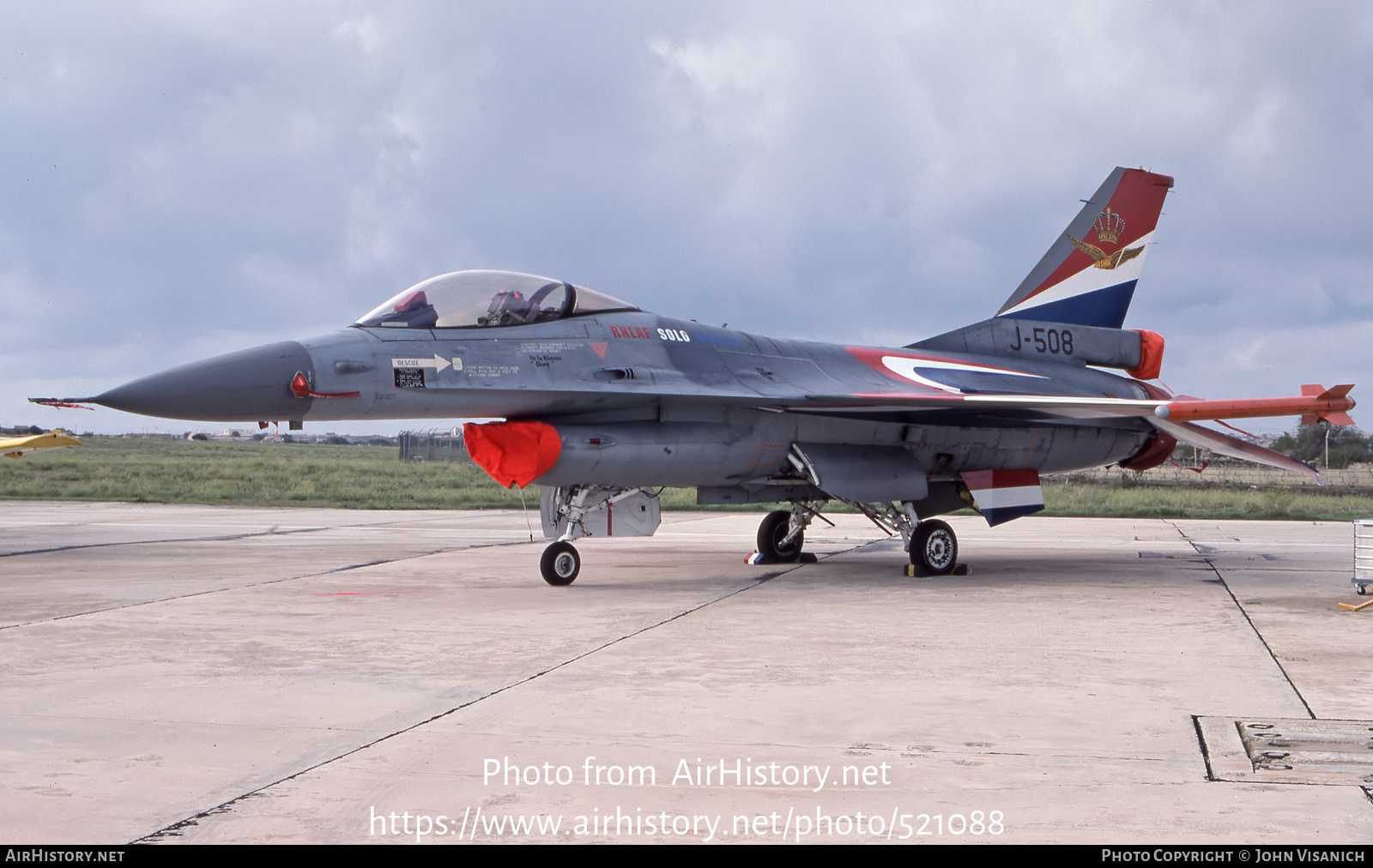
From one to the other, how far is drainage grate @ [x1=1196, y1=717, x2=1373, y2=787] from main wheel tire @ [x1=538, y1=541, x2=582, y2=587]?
6513mm

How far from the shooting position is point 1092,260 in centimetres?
1516

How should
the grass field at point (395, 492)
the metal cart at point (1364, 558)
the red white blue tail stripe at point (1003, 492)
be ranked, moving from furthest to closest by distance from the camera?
the grass field at point (395, 492) < the red white blue tail stripe at point (1003, 492) < the metal cart at point (1364, 558)

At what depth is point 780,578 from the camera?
39.1 ft

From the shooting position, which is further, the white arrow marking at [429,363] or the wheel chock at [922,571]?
the wheel chock at [922,571]

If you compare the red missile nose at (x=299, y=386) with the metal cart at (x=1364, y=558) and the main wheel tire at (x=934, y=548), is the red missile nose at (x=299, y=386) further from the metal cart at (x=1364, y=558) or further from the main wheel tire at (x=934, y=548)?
the metal cart at (x=1364, y=558)

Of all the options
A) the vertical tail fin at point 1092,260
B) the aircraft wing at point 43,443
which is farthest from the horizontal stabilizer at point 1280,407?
the aircraft wing at point 43,443

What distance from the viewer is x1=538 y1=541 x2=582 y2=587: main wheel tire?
10.7 meters

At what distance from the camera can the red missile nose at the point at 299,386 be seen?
8.97 m

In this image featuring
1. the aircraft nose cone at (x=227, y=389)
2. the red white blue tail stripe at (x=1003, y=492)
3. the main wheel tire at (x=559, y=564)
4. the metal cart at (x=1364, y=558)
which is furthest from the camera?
the red white blue tail stripe at (x=1003, y=492)

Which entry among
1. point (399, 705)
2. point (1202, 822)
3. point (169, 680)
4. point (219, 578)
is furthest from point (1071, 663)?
point (219, 578)

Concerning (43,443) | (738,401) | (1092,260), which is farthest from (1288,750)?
(43,443)

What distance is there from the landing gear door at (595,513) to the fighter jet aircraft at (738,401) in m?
0.02

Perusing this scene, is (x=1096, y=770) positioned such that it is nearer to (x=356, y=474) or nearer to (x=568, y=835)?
(x=568, y=835)

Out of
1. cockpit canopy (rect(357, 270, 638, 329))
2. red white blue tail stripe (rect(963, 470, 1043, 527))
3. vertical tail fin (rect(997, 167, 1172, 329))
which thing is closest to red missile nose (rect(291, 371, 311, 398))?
cockpit canopy (rect(357, 270, 638, 329))
